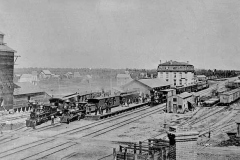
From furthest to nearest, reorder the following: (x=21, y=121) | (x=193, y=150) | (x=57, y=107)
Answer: (x=57, y=107)
(x=21, y=121)
(x=193, y=150)

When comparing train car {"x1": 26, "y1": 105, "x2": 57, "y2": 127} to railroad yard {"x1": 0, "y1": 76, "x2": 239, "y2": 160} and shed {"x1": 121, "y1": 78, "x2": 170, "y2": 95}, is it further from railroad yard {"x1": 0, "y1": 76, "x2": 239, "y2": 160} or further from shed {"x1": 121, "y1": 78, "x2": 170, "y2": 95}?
shed {"x1": 121, "y1": 78, "x2": 170, "y2": 95}

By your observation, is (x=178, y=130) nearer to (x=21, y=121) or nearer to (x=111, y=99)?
(x=21, y=121)

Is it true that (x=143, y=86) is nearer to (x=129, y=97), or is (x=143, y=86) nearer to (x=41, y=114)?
(x=129, y=97)

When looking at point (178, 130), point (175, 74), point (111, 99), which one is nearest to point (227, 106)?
point (111, 99)

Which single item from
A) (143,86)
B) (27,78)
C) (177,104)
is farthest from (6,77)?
(27,78)

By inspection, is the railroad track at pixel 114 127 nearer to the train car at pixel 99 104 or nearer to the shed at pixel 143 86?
the train car at pixel 99 104
